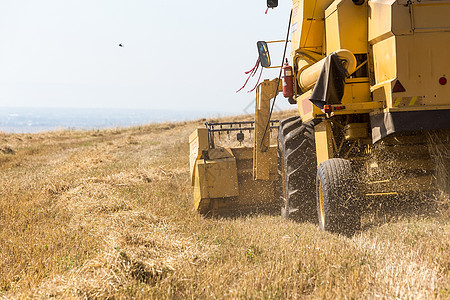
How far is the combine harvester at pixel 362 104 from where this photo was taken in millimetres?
4172

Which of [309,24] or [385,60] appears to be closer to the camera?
[385,60]

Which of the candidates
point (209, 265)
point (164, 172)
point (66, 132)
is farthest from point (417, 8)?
point (66, 132)

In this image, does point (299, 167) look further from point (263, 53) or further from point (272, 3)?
point (272, 3)

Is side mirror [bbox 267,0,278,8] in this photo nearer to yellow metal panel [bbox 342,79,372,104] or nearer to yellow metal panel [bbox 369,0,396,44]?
yellow metal panel [bbox 369,0,396,44]

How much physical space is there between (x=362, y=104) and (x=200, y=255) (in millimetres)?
2034

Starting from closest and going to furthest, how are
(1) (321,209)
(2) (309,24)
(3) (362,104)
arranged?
(3) (362,104) → (1) (321,209) → (2) (309,24)

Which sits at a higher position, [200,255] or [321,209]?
[321,209]

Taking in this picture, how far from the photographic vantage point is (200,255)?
171 inches

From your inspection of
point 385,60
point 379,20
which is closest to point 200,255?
point 385,60

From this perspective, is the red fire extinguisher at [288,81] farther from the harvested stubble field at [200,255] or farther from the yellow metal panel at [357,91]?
the harvested stubble field at [200,255]

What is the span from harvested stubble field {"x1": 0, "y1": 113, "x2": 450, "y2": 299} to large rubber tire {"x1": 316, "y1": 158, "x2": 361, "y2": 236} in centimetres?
15

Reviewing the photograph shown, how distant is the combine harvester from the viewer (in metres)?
4.17

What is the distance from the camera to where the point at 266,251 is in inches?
175

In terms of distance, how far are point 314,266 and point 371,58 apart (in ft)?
6.86
